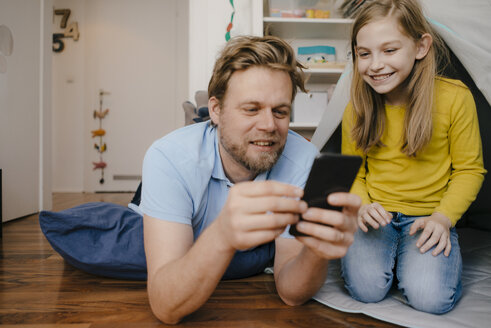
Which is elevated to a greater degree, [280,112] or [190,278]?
[280,112]

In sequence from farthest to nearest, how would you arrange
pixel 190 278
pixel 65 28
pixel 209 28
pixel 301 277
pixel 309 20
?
1. pixel 65 28
2. pixel 209 28
3. pixel 309 20
4. pixel 301 277
5. pixel 190 278

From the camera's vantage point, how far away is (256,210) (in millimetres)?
528

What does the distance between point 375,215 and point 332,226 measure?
330mm

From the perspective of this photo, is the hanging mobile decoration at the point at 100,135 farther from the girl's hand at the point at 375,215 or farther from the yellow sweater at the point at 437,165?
the girl's hand at the point at 375,215

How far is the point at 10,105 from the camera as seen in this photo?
214cm

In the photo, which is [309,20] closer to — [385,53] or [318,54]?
[318,54]

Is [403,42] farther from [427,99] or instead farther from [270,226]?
[270,226]

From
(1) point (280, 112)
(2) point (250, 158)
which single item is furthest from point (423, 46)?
(2) point (250, 158)

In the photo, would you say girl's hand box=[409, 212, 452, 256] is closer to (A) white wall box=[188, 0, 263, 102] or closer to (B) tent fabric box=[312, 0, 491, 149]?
(B) tent fabric box=[312, 0, 491, 149]

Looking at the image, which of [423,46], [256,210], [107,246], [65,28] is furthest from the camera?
[65,28]

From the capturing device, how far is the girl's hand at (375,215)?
87 cm

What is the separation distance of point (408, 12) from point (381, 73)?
0.17 metres

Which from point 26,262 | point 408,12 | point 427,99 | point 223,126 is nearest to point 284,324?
point 223,126

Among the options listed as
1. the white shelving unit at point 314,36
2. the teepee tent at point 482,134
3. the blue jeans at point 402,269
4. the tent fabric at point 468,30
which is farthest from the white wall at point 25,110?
the tent fabric at point 468,30
